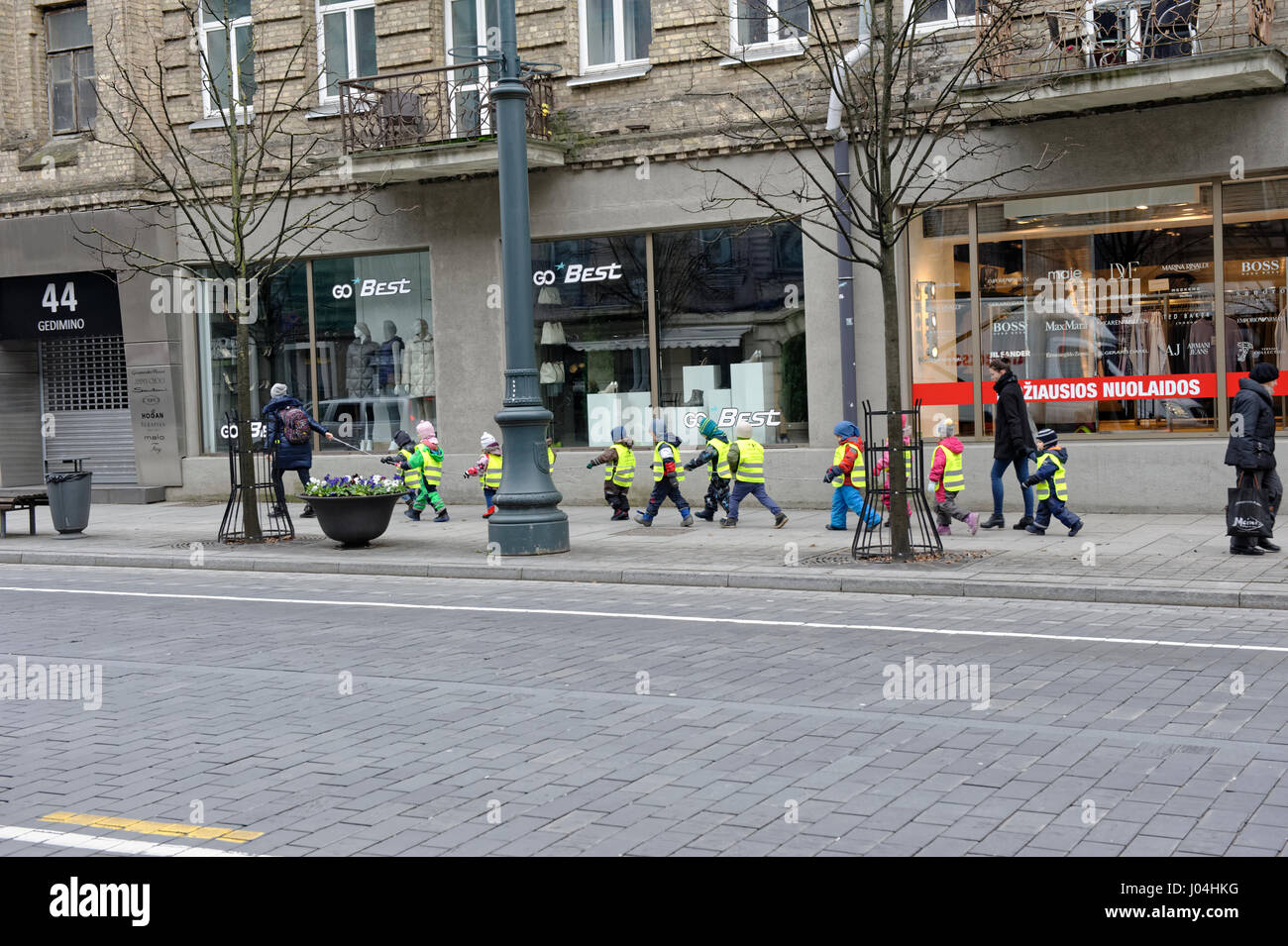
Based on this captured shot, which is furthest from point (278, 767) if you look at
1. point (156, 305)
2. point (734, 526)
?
point (156, 305)

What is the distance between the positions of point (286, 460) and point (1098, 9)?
11.6 meters

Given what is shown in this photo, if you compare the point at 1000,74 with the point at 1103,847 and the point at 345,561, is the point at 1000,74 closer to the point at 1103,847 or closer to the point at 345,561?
the point at 345,561

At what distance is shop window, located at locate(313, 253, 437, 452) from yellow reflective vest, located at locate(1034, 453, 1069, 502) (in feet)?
31.9

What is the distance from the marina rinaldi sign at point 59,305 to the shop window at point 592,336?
769 cm

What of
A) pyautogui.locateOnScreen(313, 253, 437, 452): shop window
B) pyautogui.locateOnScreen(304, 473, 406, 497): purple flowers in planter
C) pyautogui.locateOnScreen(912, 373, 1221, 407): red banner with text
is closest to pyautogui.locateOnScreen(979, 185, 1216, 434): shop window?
pyautogui.locateOnScreen(912, 373, 1221, 407): red banner with text

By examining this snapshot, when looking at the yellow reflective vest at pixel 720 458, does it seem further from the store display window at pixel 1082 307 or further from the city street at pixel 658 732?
the city street at pixel 658 732

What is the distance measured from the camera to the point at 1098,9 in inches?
617

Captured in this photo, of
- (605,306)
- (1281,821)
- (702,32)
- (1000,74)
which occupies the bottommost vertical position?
(1281,821)

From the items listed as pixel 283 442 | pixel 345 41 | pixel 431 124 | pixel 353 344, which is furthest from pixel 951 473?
pixel 345 41

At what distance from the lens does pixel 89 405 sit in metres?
23.9

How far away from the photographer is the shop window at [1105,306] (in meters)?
16.4

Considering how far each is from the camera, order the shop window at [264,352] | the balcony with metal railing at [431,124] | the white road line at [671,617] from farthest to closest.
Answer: the shop window at [264,352], the balcony with metal railing at [431,124], the white road line at [671,617]

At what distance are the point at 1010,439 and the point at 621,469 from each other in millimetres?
4798

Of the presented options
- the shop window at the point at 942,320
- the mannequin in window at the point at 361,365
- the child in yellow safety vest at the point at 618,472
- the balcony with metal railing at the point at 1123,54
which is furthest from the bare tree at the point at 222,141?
the balcony with metal railing at the point at 1123,54
